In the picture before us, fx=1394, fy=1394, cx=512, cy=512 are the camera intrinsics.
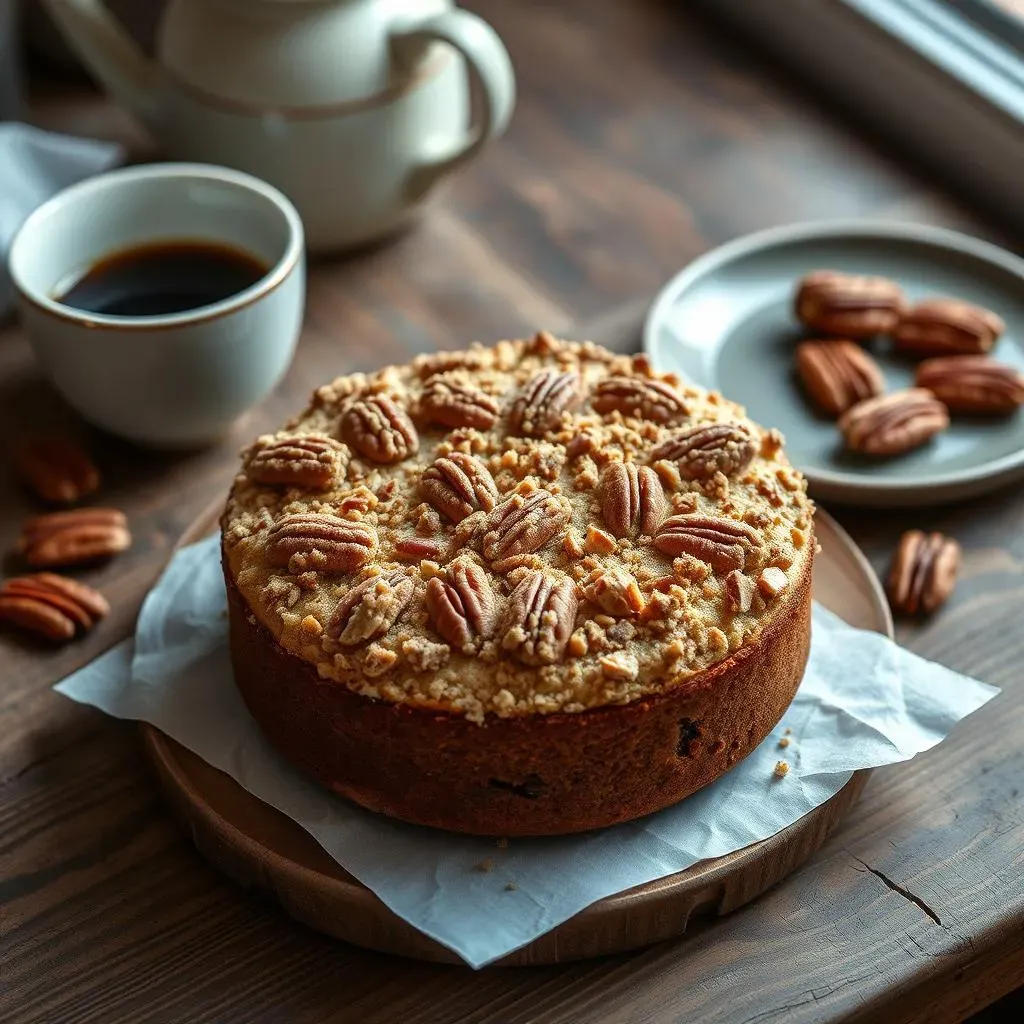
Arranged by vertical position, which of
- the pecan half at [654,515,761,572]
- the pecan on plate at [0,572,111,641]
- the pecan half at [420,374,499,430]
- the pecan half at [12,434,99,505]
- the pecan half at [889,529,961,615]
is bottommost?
the pecan half at [12,434,99,505]

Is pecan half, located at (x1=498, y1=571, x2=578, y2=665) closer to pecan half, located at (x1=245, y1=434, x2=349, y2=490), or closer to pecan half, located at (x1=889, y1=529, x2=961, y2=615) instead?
pecan half, located at (x1=245, y1=434, x2=349, y2=490)

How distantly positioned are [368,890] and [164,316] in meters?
0.72

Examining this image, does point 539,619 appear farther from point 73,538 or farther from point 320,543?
point 73,538

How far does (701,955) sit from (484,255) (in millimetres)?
1098

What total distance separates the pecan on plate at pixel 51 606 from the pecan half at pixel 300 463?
0.30m

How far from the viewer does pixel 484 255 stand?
1.95 m

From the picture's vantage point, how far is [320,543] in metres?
1.16

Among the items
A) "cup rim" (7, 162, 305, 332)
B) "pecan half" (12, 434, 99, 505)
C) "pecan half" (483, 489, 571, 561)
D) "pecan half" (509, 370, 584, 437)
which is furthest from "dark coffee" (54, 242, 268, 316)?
"pecan half" (483, 489, 571, 561)

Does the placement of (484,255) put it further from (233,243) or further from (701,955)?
(701,955)

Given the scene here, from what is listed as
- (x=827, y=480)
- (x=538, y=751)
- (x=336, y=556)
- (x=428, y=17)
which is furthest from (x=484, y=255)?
(x=538, y=751)

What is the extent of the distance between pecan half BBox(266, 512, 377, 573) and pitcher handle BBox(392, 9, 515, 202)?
29.6 inches

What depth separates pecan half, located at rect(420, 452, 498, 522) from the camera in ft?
3.95

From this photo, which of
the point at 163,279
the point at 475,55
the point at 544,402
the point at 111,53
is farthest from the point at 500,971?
the point at 111,53

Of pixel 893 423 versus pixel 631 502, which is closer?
pixel 631 502
